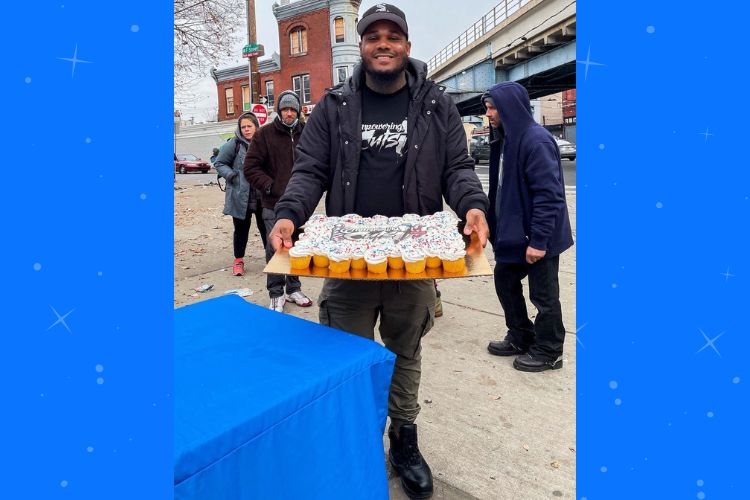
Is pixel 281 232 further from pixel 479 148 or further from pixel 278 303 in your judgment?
pixel 479 148

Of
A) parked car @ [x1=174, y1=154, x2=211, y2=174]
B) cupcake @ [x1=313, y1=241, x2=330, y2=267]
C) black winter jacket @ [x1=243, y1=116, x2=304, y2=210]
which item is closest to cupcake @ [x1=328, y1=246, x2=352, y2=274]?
cupcake @ [x1=313, y1=241, x2=330, y2=267]

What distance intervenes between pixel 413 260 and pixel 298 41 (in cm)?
3611

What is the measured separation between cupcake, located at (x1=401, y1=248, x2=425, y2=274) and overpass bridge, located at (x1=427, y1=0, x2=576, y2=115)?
12739 mm

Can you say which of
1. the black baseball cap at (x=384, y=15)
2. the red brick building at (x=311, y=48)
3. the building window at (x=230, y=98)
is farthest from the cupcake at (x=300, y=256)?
the building window at (x=230, y=98)

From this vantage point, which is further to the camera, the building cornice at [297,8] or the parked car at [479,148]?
the building cornice at [297,8]

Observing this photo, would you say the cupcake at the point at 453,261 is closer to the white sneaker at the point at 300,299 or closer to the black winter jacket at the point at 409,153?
the black winter jacket at the point at 409,153

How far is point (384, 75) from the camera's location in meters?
2.09

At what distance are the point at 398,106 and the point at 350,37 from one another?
32.6 metres

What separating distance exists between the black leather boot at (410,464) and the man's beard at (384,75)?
5.05 ft

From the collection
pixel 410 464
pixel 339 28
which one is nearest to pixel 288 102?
pixel 410 464

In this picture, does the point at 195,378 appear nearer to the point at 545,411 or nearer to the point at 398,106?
the point at 398,106

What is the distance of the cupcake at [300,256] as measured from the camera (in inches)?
77.0

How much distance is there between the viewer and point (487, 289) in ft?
17.1

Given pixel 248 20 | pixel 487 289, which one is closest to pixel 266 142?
pixel 487 289
